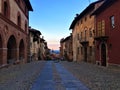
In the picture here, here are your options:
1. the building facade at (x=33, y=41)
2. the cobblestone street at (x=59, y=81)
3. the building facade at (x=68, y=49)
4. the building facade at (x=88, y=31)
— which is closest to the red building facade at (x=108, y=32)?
the cobblestone street at (x=59, y=81)

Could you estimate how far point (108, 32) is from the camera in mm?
25984

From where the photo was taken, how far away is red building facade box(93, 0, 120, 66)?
75.8 ft

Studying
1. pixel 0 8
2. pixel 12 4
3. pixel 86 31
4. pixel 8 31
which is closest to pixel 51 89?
pixel 0 8

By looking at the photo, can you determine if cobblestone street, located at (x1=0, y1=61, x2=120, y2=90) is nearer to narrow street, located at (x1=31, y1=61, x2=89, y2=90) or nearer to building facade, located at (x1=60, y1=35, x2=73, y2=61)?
narrow street, located at (x1=31, y1=61, x2=89, y2=90)

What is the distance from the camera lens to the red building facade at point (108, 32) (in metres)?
23.1

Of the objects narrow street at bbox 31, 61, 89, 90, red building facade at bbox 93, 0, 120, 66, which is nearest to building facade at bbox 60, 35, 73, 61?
red building facade at bbox 93, 0, 120, 66

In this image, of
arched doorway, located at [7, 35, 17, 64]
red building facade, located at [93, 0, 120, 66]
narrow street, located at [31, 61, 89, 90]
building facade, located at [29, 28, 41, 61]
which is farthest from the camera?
building facade, located at [29, 28, 41, 61]

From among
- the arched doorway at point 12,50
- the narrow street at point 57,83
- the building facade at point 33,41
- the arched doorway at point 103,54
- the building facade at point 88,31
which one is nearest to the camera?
the narrow street at point 57,83

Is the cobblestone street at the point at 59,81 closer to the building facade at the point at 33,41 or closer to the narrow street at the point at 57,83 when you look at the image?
the narrow street at the point at 57,83

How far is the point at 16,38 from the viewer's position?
29781 millimetres

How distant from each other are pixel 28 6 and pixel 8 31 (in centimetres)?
1641

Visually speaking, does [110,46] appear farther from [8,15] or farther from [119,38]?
[8,15]

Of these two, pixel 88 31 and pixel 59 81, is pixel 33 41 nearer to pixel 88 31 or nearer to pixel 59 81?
pixel 88 31

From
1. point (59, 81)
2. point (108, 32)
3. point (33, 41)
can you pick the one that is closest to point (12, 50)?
point (108, 32)
